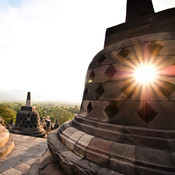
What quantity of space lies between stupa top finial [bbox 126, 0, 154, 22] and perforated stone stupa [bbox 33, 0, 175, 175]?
0.04 meters

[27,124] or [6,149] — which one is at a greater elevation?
A: [6,149]

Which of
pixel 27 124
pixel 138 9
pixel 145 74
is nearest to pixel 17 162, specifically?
pixel 145 74

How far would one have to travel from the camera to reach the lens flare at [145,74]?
161 cm

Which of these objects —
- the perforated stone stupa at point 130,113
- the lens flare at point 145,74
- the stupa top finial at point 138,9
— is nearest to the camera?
the perforated stone stupa at point 130,113

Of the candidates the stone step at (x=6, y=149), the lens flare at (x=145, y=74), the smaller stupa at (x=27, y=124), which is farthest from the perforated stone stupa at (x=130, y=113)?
the smaller stupa at (x=27, y=124)

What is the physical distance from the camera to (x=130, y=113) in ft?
5.09

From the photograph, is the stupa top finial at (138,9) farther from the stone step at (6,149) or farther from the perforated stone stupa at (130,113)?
the stone step at (6,149)

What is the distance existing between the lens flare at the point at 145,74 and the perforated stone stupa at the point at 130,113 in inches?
1.2

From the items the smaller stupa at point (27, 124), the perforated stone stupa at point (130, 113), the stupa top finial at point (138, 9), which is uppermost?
the stupa top finial at point (138, 9)

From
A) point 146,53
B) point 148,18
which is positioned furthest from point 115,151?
point 148,18

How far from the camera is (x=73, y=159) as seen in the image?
136cm

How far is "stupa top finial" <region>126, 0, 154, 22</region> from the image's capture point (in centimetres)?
225

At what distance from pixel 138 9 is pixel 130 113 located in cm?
236

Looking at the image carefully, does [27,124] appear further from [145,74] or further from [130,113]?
[145,74]
